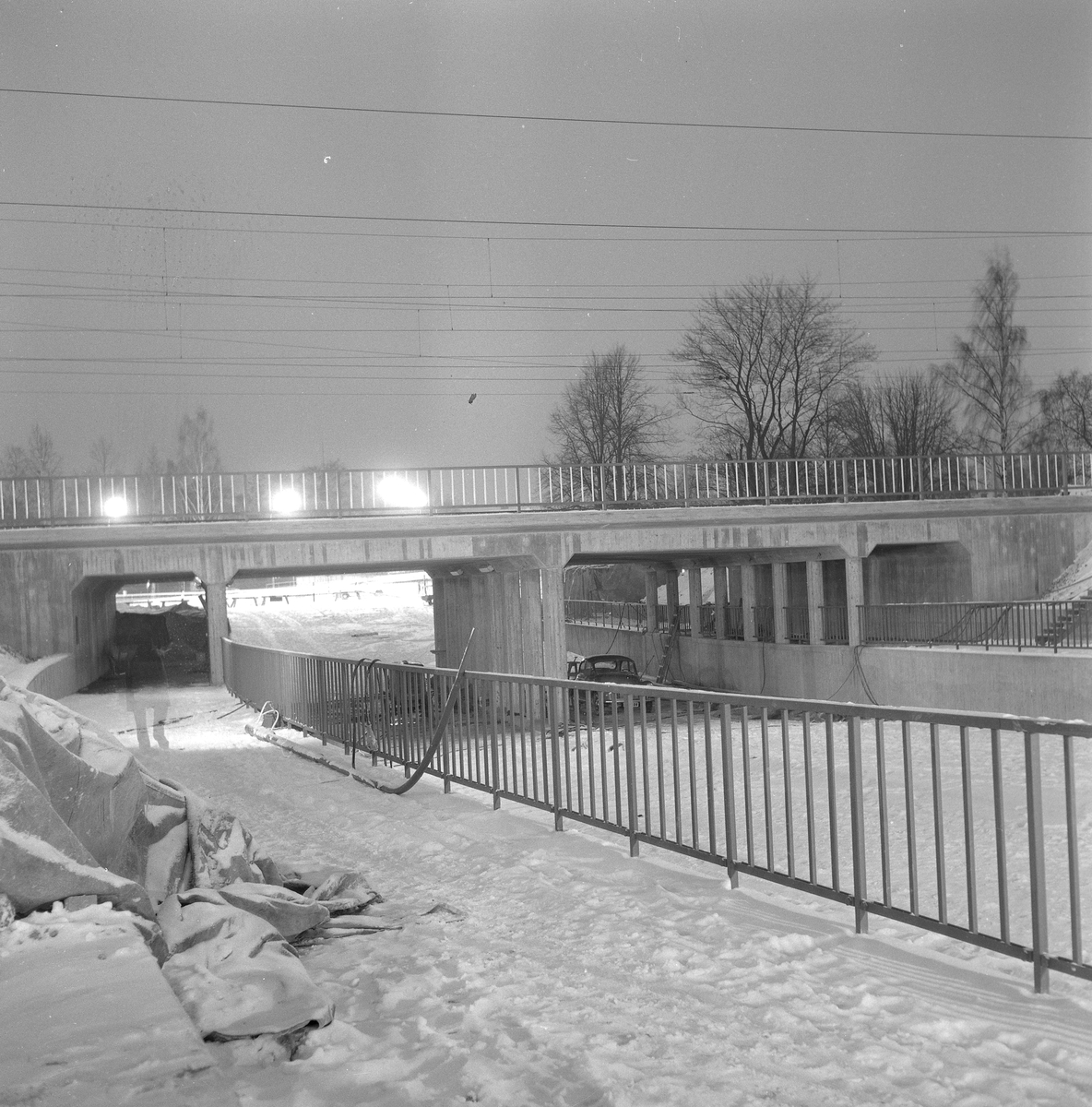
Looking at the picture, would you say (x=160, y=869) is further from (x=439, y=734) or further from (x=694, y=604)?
(x=694, y=604)

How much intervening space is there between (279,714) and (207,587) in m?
11.7

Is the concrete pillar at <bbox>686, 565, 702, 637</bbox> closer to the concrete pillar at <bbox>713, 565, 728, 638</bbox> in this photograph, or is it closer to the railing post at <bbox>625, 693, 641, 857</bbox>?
the concrete pillar at <bbox>713, 565, 728, 638</bbox>

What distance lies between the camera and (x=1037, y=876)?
15.0 ft

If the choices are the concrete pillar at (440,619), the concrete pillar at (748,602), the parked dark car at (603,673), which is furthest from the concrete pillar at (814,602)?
the concrete pillar at (440,619)

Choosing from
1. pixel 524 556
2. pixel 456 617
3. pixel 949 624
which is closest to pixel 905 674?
pixel 949 624

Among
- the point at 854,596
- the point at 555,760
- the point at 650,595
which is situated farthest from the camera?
the point at 650,595

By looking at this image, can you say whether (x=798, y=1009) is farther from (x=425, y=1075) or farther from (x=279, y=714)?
(x=279, y=714)

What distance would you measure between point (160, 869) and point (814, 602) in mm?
30628

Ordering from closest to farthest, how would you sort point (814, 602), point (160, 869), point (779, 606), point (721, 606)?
point (160, 869), point (814, 602), point (779, 606), point (721, 606)

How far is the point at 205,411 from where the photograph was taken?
85438 millimetres

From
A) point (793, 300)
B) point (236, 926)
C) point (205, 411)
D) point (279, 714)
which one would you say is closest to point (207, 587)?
point (279, 714)

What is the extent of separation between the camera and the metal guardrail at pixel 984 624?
2795 cm

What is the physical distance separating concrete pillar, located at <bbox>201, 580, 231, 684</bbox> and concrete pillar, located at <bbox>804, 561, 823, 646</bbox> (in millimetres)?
17559

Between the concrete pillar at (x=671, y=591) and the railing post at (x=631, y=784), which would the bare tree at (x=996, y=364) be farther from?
the railing post at (x=631, y=784)
